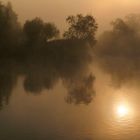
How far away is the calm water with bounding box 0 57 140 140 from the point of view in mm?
9703

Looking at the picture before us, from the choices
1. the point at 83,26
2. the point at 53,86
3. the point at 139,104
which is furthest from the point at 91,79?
the point at 83,26

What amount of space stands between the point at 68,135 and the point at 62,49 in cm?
2836

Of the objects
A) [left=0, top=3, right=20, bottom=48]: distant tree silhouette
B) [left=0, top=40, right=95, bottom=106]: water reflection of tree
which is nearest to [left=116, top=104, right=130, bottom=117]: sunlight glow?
[left=0, top=40, right=95, bottom=106]: water reflection of tree

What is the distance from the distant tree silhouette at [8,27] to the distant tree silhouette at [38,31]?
812 mm

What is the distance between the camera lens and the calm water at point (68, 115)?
9.70 metres

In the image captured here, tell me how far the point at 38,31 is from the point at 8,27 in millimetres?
2594

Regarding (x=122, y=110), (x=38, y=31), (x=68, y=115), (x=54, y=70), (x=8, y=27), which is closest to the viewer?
(x=68, y=115)

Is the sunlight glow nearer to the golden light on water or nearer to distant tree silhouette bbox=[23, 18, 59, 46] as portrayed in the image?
the golden light on water

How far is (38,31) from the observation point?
3662 cm

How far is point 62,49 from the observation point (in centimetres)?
3784

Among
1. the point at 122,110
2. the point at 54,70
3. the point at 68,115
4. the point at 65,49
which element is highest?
the point at 65,49

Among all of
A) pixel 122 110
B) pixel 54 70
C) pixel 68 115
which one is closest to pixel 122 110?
pixel 122 110

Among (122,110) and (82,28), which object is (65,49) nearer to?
(82,28)

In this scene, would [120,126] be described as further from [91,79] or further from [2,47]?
[2,47]
